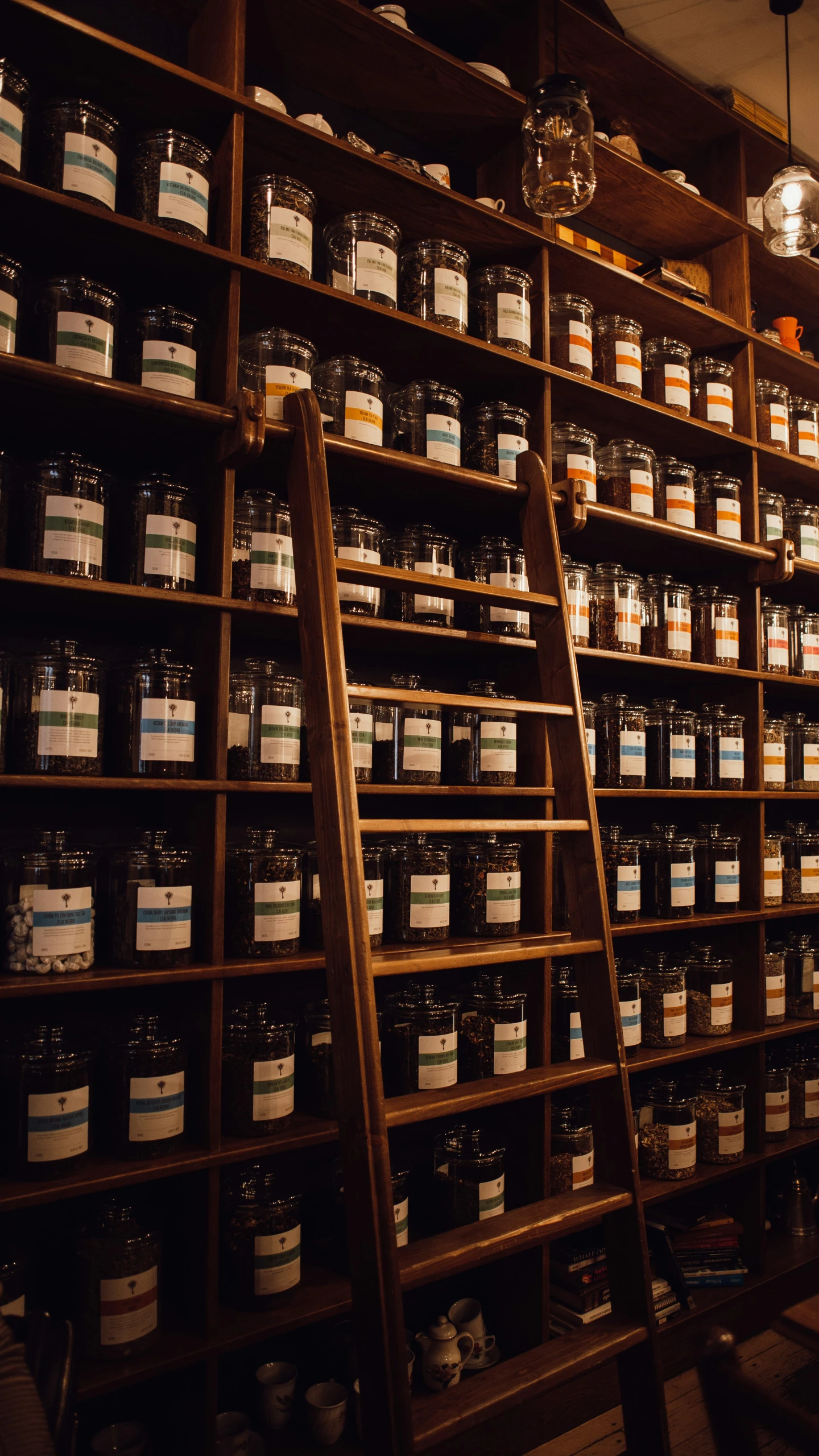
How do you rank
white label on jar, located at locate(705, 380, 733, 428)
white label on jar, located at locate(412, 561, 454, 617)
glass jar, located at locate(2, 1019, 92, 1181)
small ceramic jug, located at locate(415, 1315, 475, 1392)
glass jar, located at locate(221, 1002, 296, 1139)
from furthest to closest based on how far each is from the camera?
white label on jar, located at locate(705, 380, 733, 428) → white label on jar, located at locate(412, 561, 454, 617) → small ceramic jug, located at locate(415, 1315, 475, 1392) → glass jar, located at locate(221, 1002, 296, 1139) → glass jar, located at locate(2, 1019, 92, 1181)

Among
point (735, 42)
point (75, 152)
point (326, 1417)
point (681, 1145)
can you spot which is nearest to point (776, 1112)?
point (681, 1145)

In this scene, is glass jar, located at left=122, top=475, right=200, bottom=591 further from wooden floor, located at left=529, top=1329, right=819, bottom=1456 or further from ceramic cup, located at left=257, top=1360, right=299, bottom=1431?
wooden floor, located at left=529, top=1329, right=819, bottom=1456

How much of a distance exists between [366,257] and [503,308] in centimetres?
35

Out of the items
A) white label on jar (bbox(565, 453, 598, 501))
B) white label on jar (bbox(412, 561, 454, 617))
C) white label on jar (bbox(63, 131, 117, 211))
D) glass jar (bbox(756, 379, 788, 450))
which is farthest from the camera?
glass jar (bbox(756, 379, 788, 450))

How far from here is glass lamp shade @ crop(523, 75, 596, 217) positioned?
4.71 feet

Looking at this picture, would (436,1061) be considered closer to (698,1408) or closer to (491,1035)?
(491,1035)

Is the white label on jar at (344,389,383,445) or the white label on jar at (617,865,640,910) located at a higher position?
the white label on jar at (344,389,383,445)

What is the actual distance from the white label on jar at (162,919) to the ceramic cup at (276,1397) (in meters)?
0.86

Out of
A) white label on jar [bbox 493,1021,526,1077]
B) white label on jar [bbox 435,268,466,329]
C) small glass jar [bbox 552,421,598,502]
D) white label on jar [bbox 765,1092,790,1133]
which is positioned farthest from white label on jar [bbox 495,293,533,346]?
white label on jar [bbox 765,1092,790,1133]

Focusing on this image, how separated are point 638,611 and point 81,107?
1512 millimetres

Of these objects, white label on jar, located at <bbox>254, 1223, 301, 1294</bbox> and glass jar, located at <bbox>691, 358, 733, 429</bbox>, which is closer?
white label on jar, located at <bbox>254, 1223, 301, 1294</bbox>

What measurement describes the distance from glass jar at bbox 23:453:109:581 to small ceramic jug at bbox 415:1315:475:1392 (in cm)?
156

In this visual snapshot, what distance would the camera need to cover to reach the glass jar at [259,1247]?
1.56 meters

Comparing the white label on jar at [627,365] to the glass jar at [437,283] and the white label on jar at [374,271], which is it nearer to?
the glass jar at [437,283]
